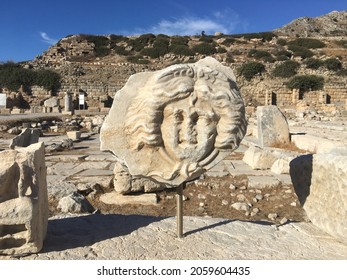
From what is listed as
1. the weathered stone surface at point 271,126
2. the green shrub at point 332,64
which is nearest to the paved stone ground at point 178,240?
the weathered stone surface at point 271,126

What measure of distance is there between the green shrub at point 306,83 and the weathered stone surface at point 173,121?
2918 cm

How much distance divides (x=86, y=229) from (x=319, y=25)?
65.9m

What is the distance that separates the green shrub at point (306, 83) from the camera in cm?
2955

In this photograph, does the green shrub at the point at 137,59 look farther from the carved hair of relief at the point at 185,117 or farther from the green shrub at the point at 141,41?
the carved hair of relief at the point at 185,117

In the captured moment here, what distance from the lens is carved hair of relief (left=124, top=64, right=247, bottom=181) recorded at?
253 centimetres

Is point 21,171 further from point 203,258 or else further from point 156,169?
point 203,258

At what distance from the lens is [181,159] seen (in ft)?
8.65

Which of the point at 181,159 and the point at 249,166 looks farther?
the point at 249,166

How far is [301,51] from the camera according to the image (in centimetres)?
3903

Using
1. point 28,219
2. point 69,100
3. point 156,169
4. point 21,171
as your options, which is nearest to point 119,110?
point 156,169

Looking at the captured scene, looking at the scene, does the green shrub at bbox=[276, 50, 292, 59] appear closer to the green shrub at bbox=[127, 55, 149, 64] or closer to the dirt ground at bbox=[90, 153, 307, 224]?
the green shrub at bbox=[127, 55, 149, 64]

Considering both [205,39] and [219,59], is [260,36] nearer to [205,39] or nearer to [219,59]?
[205,39]

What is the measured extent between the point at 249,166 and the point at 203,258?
182 inches

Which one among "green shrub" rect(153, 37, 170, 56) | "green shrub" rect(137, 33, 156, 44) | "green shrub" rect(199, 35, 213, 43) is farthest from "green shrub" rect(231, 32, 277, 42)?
"green shrub" rect(137, 33, 156, 44)
